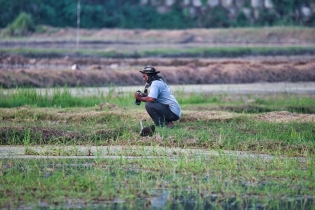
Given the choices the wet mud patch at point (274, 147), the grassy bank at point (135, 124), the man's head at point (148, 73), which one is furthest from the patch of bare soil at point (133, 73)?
the wet mud patch at point (274, 147)

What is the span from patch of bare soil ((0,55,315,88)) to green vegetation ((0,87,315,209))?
5504 mm

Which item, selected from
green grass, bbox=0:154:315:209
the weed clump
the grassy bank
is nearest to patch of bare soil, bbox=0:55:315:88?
the grassy bank

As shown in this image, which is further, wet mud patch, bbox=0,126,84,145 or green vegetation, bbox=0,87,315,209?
wet mud patch, bbox=0,126,84,145

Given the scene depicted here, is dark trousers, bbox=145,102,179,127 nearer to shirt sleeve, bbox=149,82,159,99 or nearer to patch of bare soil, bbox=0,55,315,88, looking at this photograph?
shirt sleeve, bbox=149,82,159,99

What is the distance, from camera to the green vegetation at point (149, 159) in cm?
773

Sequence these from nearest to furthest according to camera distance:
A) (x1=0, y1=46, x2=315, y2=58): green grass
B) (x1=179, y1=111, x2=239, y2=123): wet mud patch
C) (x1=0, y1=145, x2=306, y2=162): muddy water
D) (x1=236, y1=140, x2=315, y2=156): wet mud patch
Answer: (x1=0, y1=145, x2=306, y2=162): muddy water
(x1=236, y1=140, x2=315, y2=156): wet mud patch
(x1=179, y1=111, x2=239, y2=123): wet mud patch
(x1=0, y1=46, x2=315, y2=58): green grass

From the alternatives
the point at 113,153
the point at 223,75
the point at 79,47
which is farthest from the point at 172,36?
the point at 113,153

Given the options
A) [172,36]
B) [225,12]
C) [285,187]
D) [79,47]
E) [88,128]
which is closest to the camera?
[285,187]

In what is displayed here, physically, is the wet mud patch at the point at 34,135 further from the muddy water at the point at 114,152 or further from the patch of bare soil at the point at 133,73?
the patch of bare soil at the point at 133,73

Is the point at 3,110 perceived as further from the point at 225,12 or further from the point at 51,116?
the point at 225,12

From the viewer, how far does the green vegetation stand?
773 centimetres

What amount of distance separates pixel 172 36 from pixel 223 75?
1589 cm

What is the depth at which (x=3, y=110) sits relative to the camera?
12.9m

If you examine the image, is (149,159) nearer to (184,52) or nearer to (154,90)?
(154,90)
